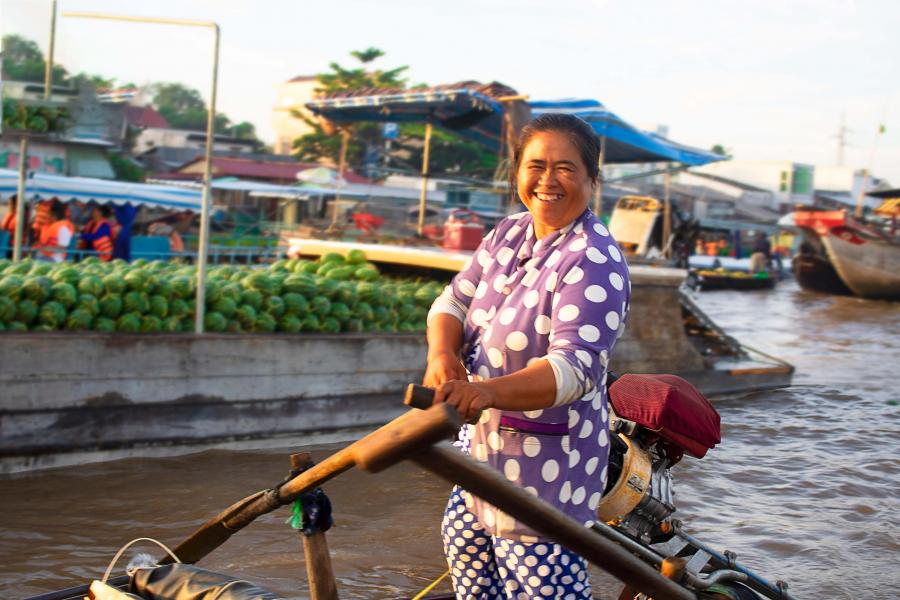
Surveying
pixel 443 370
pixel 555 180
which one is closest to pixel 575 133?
pixel 555 180

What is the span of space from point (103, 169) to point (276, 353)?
22.8 metres

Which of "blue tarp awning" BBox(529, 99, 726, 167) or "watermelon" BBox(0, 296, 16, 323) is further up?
"blue tarp awning" BBox(529, 99, 726, 167)

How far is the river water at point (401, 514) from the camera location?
445 centimetres

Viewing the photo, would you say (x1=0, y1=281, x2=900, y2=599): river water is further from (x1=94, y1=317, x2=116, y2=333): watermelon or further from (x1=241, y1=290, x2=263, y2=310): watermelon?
(x1=241, y1=290, x2=263, y2=310): watermelon

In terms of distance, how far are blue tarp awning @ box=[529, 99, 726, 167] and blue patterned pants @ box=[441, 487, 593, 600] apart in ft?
27.8

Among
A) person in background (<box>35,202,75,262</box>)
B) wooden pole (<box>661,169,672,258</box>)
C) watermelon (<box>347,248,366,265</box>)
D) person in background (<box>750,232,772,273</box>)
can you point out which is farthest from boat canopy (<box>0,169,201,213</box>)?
person in background (<box>750,232,772,273</box>)

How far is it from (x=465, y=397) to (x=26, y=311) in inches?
183

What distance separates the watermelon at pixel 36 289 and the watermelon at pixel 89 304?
19cm

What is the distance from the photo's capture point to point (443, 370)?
2.11 meters

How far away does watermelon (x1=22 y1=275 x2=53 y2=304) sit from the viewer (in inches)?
223

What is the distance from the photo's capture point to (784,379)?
9547 millimetres

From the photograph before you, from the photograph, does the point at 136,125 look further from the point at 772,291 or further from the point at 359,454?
the point at 772,291

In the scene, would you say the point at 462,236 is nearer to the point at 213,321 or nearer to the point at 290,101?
the point at 213,321

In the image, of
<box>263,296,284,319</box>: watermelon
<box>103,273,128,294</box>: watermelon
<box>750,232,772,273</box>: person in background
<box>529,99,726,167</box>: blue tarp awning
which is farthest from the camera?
<box>750,232,772,273</box>: person in background
